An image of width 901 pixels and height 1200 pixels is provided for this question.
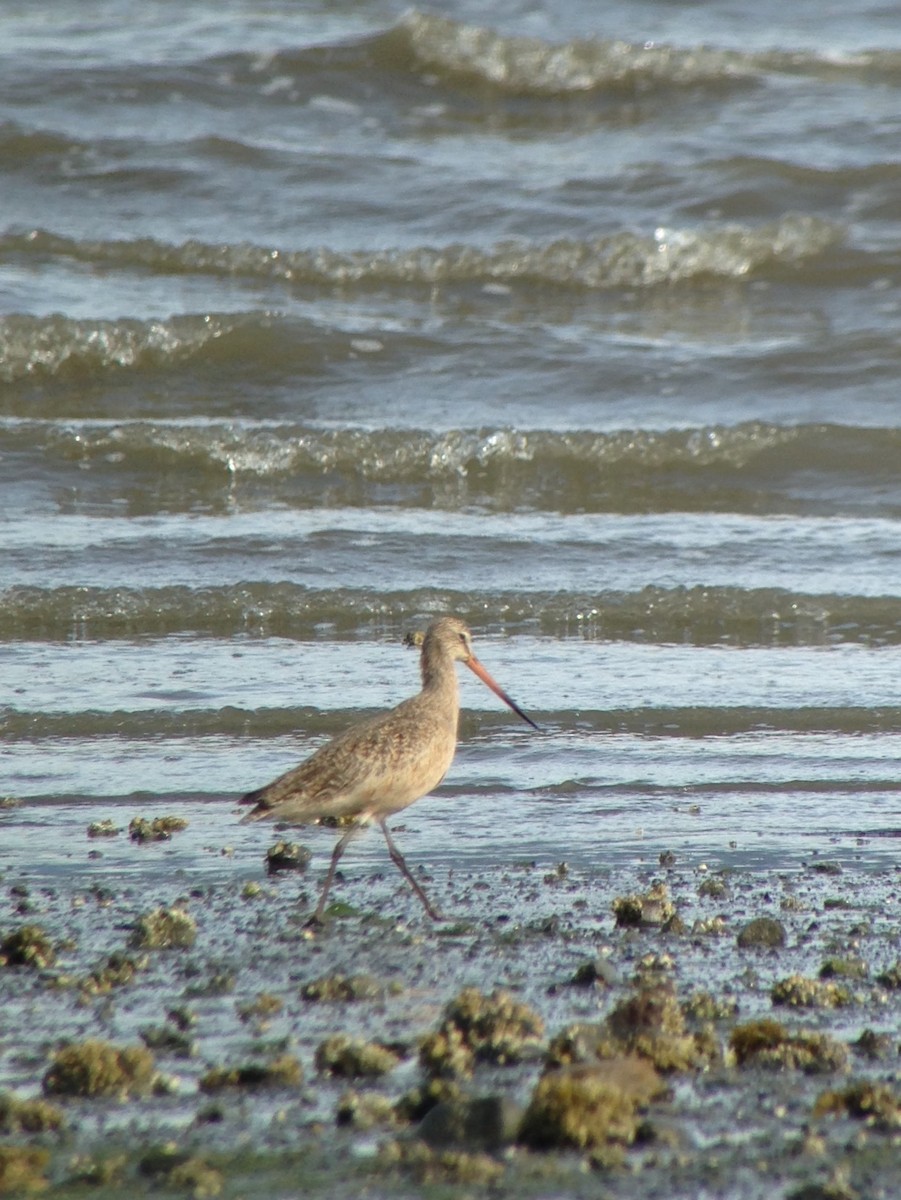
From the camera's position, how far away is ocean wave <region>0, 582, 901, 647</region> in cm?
760

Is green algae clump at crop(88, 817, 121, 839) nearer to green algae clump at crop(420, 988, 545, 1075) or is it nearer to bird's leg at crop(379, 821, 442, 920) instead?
bird's leg at crop(379, 821, 442, 920)

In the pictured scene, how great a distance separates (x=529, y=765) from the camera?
19.8 feet

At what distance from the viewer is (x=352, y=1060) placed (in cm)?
333

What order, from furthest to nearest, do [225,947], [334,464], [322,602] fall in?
[334,464] → [322,602] → [225,947]

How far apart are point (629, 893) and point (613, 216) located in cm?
991

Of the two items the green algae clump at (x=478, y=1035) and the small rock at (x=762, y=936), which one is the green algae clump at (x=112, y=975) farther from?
the small rock at (x=762, y=936)

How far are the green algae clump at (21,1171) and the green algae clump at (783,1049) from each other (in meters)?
1.29

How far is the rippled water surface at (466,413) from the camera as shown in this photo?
239 inches

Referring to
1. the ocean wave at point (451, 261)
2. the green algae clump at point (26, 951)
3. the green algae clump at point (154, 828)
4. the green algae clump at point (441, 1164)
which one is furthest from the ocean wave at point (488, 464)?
the green algae clump at point (441, 1164)

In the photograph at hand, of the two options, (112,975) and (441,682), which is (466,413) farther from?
(112,975)

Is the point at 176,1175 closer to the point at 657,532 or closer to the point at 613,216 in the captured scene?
the point at 657,532

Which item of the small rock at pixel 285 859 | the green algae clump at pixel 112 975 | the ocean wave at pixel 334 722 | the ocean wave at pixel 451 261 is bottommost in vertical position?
the small rock at pixel 285 859

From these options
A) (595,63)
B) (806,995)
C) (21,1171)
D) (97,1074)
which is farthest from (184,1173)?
(595,63)

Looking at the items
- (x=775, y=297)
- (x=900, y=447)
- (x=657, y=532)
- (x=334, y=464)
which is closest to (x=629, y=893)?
(x=657, y=532)
